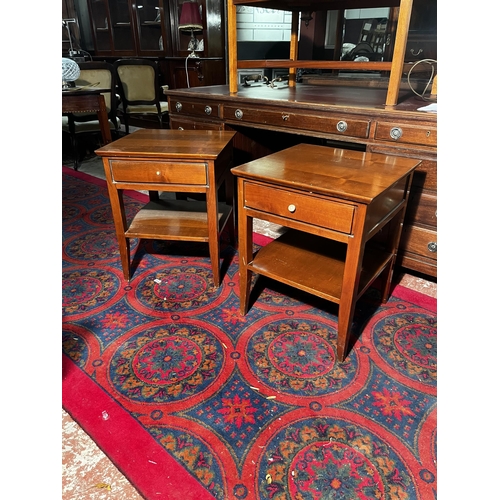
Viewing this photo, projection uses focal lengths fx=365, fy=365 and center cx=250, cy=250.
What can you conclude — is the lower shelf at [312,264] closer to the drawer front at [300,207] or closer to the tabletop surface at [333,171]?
the drawer front at [300,207]

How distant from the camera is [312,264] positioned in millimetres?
1453

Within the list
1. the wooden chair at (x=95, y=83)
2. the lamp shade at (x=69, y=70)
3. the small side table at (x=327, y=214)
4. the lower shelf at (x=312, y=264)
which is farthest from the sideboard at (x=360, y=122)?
the wooden chair at (x=95, y=83)

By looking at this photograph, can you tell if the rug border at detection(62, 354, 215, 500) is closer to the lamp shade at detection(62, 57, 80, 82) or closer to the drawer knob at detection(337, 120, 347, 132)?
the drawer knob at detection(337, 120, 347, 132)

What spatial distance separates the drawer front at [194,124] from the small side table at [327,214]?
2.30 ft

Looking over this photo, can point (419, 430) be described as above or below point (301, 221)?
below

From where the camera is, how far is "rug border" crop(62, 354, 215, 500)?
0.93 meters

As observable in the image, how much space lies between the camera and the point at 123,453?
1.01 m

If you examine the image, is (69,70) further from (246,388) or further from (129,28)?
(246,388)

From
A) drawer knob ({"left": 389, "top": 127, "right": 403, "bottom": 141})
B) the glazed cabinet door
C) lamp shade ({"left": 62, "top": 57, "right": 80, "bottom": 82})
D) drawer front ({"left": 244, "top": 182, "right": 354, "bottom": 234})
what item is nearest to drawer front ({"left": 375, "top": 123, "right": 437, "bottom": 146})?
drawer knob ({"left": 389, "top": 127, "right": 403, "bottom": 141})

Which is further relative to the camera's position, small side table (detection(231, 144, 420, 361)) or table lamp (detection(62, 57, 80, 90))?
table lamp (detection(62, 57, 80, 90))

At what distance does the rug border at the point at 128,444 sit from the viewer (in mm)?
931

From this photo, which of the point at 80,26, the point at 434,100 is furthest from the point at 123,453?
the point at 80,26

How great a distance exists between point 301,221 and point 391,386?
635mm
